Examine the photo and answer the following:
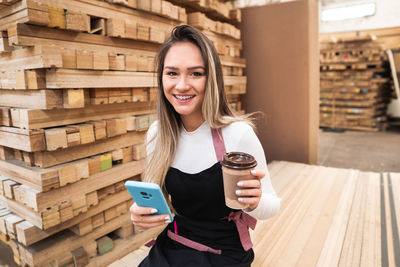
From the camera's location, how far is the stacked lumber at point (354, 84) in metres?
8.85

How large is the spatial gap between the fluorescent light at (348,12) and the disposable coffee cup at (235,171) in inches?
485

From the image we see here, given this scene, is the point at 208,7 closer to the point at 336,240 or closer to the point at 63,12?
the point at 63,12

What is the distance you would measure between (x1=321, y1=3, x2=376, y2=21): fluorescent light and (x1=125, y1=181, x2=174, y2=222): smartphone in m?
Result: 12.5

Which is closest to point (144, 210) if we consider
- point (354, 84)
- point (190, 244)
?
point (190, 244)

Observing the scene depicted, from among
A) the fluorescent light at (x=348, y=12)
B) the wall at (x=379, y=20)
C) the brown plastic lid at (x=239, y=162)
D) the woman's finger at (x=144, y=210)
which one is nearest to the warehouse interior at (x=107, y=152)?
the woman's finger at (x=144, y=210)

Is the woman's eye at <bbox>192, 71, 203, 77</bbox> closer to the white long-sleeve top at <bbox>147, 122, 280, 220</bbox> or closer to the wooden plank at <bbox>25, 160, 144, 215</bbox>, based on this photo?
the white long-sleeve top at <bbox>147, 122, 280, 220</bbox>

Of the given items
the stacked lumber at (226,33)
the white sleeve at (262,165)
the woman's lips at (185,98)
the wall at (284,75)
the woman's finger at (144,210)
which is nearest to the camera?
the woman's finger at (144,210)

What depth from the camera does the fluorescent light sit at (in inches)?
437

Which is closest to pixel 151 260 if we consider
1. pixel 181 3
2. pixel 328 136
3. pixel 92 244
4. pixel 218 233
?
pixel 218 233

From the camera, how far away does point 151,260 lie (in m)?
1.58

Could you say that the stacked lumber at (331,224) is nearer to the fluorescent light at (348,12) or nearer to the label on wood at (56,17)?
the label on wood at (56,17)

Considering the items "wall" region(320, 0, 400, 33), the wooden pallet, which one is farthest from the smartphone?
"wall" region(320, 0, 400, 33)

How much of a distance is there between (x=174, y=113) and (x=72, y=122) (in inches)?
43.2

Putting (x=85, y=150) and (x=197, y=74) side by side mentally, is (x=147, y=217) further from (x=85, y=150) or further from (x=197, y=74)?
(x=85, y=150)
